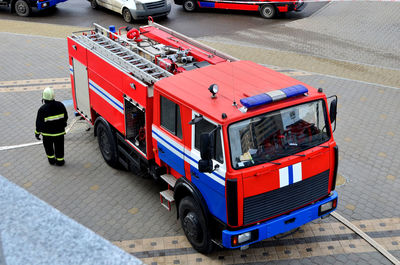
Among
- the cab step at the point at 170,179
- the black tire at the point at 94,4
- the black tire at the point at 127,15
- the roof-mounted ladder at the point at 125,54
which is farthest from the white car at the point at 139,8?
the cab step at the point at 170,179

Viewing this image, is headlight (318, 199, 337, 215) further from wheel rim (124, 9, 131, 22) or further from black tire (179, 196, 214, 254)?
wheel rim (124, 9, 131, 22)

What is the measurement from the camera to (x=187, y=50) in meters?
8.77

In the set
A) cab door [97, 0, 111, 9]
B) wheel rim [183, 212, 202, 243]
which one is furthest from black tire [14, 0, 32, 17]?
wheel rim [183, 212, 202, 243]

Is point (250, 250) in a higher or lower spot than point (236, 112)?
lower

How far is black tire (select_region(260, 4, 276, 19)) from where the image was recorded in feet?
60.7

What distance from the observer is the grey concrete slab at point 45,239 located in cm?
714

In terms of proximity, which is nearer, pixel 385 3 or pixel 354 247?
pixel 354 247

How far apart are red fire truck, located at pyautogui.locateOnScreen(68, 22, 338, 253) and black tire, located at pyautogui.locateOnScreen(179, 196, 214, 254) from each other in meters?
0.02

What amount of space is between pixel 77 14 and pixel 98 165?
11.3 m

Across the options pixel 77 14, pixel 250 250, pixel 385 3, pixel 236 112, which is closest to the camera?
pixel 236 112

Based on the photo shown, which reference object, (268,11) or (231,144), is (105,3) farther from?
(231,144)

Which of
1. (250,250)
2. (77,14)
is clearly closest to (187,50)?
(250,250)

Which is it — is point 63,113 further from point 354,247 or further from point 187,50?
point 354,247

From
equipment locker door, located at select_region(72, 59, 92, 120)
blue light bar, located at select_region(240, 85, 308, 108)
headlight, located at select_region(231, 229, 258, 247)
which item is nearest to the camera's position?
blue light bar, located at select_region(240, 85, 308, 108)
